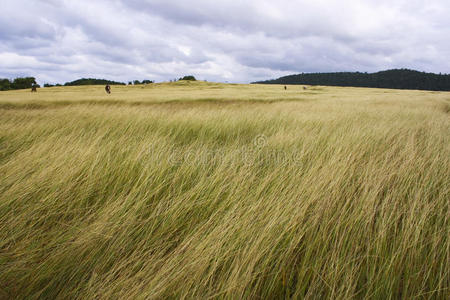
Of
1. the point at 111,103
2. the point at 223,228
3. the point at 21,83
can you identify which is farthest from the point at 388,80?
the point at 21,83

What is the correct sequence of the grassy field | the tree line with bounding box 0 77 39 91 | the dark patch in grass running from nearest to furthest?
the grassy field, the dark patch in grass, the tree line with bounding box 0 77 39 91

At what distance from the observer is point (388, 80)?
10569 cm

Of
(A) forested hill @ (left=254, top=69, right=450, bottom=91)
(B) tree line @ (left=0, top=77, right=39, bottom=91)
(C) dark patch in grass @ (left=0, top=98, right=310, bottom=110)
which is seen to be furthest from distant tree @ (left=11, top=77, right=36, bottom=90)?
(A) forested hill @ (left=254, top=69, right=450, bottom=91)

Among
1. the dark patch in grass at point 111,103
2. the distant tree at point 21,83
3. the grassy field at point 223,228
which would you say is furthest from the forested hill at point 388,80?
the grassy field at point 223,228

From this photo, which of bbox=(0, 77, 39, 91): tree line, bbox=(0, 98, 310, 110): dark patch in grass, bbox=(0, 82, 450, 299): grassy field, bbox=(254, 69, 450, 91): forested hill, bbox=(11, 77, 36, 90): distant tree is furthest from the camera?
bbox=(254, 69, 450, 91): forested hill

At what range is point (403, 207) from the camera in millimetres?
1300

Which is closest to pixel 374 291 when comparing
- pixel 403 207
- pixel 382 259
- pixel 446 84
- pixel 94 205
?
pixel 382 259

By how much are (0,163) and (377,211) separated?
357 centimetres

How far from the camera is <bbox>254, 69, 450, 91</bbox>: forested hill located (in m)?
91.9

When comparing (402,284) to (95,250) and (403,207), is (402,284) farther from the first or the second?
(95,250)

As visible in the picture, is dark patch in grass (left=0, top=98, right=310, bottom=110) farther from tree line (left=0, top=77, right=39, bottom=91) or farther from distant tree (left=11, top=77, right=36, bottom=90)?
distant tree (left=11, top=77, right=36, bottom=90)

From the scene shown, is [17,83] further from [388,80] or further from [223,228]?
[388,80]

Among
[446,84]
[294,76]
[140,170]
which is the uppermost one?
[294,76]

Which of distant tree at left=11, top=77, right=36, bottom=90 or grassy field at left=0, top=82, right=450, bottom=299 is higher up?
distant tree at left=11, top=77, right=36, bottom=90
